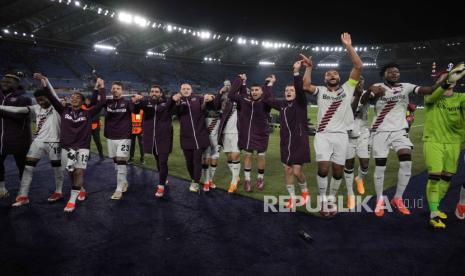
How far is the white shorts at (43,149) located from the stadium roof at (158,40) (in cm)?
2885

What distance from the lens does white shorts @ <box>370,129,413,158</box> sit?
17.5 ft

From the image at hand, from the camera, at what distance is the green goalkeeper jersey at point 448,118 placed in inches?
195

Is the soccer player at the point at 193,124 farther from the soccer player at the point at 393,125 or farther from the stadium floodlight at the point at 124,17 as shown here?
the stadium floodlight at the point at 124,17

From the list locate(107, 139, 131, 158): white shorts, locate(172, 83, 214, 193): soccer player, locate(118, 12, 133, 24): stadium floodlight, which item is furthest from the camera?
locate(118, 12, 133, 24): stadium floodlight

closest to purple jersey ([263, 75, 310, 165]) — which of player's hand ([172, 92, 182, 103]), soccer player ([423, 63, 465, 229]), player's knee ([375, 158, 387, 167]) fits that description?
player's knee ([375, 158, 387, 167])

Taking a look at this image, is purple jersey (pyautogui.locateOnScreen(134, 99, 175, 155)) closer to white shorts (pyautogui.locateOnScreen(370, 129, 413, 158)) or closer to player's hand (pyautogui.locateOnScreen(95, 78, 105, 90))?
player's hand (pyautogui.locateOnScreen(95, 78, 105, 90))

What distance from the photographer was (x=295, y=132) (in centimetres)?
584

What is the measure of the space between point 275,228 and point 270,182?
285cm

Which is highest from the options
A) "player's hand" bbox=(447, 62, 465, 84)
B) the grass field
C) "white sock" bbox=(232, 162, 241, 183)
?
"player's hand" bbox=(447, 62, 465, 84)

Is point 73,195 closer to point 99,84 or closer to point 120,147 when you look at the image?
point 120,147

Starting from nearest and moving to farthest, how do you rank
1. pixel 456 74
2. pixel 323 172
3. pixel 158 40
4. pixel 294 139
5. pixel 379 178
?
pixel 456 74
pixel 323 172
pixel 379 178
pixel 294 139
pixel 158 40

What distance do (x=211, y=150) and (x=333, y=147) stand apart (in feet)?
9.97

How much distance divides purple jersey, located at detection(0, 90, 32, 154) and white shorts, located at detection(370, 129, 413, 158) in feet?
21.7

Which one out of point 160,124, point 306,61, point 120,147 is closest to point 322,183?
point 306,61
